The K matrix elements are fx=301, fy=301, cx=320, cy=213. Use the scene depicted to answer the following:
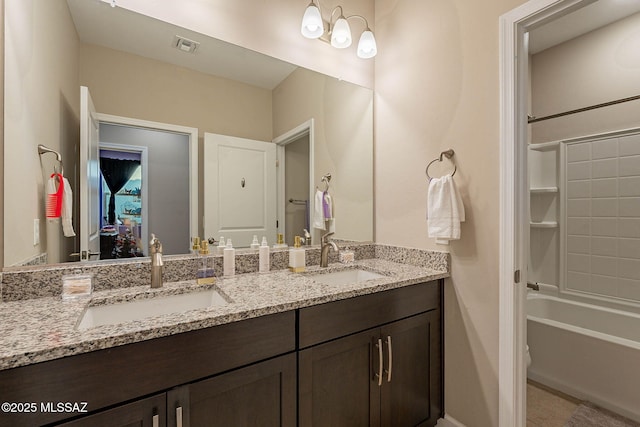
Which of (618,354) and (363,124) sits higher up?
(363,124)

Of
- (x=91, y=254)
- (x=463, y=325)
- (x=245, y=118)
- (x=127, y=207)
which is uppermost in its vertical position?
(x=245, y=118)

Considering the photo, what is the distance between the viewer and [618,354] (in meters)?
1.79

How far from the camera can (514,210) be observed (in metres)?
1.37

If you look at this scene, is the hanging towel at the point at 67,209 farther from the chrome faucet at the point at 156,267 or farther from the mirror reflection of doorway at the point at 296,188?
the mirror reflection of doorway at the point at 296,188

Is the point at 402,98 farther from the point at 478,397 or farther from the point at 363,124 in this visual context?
the point at 478,397

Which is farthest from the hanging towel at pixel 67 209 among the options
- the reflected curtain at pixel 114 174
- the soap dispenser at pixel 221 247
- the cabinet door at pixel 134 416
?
the cabinet door at pixel 134 416

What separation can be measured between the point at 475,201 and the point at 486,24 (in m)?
0.87

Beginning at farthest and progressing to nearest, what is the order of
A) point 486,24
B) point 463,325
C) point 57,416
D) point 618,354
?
point 618,354, point 463,325, point 486,24, point 57,416

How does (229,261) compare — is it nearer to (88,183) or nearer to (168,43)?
(88,183)

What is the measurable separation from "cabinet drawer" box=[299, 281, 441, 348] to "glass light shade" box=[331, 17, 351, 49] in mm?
1481

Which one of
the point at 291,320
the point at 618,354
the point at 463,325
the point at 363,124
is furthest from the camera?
the point at 363,124

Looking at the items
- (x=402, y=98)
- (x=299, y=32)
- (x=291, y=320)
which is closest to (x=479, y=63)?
(x=402, y=98)

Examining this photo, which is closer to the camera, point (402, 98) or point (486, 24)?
point (486, 24)

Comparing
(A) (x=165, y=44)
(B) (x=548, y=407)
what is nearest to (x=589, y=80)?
(B) (x=548, y=407)
